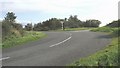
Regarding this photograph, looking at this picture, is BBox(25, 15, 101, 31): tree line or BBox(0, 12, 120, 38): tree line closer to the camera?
BBox(0, 12, 120, 38): tree line

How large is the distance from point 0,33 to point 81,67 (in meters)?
16.7

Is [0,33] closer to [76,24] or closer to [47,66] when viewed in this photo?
[47,66]

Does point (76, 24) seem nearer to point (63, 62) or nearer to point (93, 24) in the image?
point (93, 24)

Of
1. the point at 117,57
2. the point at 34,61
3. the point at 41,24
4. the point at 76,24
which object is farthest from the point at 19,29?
the point at 76,24

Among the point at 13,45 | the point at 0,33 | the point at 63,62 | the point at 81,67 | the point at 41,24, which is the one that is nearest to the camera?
the point at 81,67

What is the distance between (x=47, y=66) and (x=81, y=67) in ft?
6.68

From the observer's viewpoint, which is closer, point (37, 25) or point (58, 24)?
point (58, 24)

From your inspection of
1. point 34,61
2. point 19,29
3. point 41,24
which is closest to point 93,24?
point 41,24

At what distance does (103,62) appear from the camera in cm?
1294

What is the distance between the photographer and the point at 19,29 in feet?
108

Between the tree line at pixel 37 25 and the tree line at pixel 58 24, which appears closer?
the tree line at pixel 37 25

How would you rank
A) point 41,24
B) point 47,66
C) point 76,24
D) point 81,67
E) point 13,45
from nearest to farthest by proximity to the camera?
1. point 81,67
2. point 47,66
3. point 13,45
4. point 41,24
5. point 76,24

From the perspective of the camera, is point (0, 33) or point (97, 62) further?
point (0, 33)

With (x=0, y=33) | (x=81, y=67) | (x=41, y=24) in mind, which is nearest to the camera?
(x=81, y=67)
